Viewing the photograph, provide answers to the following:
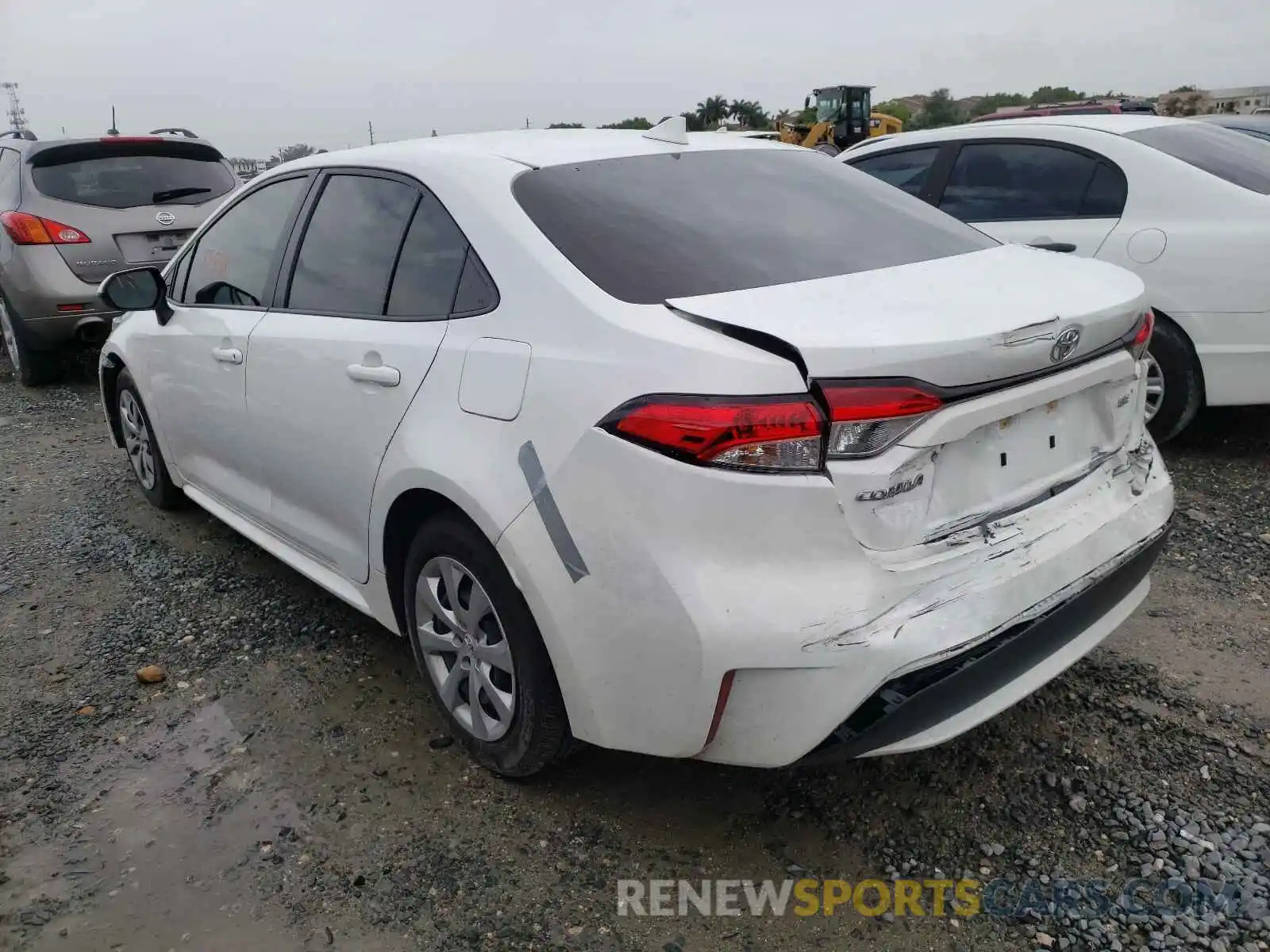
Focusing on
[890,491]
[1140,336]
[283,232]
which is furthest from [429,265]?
[1140,336]

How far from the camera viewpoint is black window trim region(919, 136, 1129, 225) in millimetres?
4660

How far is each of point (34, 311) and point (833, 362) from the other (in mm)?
6758

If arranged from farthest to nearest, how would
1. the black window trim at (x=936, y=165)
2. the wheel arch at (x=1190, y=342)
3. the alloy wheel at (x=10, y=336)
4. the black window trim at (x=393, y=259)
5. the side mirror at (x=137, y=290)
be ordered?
the alloy wheel at (x=10, y=336), the black window trim at (x=936, y=165), the wheel arch at (x=1190, y=342), the side mirror at (x=137, y=290), the black window trim at (x=393, y=259)

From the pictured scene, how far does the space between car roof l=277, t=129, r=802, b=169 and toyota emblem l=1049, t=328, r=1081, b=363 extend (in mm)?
1258

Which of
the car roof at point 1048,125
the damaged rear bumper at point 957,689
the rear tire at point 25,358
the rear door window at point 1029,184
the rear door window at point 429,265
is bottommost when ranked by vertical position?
the rear tire at point 25,358

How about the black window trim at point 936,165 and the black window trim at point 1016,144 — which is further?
the black window trim at point 936,165

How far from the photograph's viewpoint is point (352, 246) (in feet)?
9.76

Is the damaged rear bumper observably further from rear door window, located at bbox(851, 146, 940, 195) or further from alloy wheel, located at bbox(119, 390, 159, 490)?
rear door window, located at bbox(851, 146, 940, 195)

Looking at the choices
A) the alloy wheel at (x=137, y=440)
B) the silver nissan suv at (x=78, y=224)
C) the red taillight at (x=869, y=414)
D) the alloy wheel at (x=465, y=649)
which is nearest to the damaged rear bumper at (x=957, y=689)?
the red taillight at (x=869, y=414)

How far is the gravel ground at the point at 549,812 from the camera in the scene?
214 centimetres

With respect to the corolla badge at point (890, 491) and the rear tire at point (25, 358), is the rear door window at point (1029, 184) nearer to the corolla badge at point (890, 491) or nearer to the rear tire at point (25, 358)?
the corolla badge at point (890, 491)

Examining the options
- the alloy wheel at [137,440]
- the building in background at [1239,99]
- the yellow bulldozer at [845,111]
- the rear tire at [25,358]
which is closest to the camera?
the alloy wheel at [137,440]

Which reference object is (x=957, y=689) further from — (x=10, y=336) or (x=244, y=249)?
(x=10, y=336)

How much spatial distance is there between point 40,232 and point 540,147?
18.0 ft
